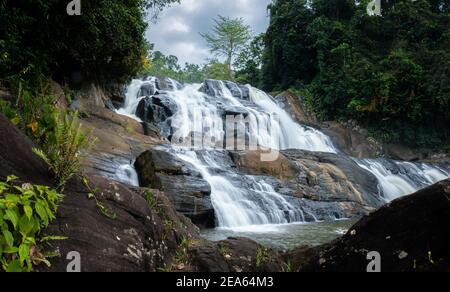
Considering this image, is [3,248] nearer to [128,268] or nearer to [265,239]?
[128,268]

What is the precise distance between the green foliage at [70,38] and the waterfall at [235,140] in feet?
12.5

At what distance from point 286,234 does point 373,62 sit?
23.2 meters

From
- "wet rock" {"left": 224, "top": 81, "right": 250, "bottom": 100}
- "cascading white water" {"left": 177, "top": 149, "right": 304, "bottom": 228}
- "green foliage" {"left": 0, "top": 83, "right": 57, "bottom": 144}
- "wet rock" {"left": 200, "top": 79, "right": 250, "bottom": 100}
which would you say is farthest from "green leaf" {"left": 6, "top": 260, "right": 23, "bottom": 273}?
"wet rock" {"left": 224, "top": 81, "right": 250, "bottom": 100}

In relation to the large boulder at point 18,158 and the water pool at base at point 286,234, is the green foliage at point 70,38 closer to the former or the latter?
the large boulder at point 18,158

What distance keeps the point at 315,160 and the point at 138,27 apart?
29.9 ft

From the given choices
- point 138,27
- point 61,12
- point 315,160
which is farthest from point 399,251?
point 315,160

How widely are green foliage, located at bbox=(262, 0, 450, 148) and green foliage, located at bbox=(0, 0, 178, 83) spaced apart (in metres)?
17.2

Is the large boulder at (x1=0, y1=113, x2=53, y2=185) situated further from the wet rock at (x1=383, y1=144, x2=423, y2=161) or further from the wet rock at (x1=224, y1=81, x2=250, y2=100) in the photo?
the wet rock at (x1=383, y1=144, x2=423, y2=161)

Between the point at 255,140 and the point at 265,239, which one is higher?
the point at 255,140

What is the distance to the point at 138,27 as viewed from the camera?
13648mm

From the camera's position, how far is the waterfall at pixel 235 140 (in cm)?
1153

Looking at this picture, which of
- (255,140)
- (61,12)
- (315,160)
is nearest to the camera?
(61,12)

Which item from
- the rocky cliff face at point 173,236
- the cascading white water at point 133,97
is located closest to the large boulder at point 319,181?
the cascading white water at point 133,97

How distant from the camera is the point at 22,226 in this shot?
7.75ft
